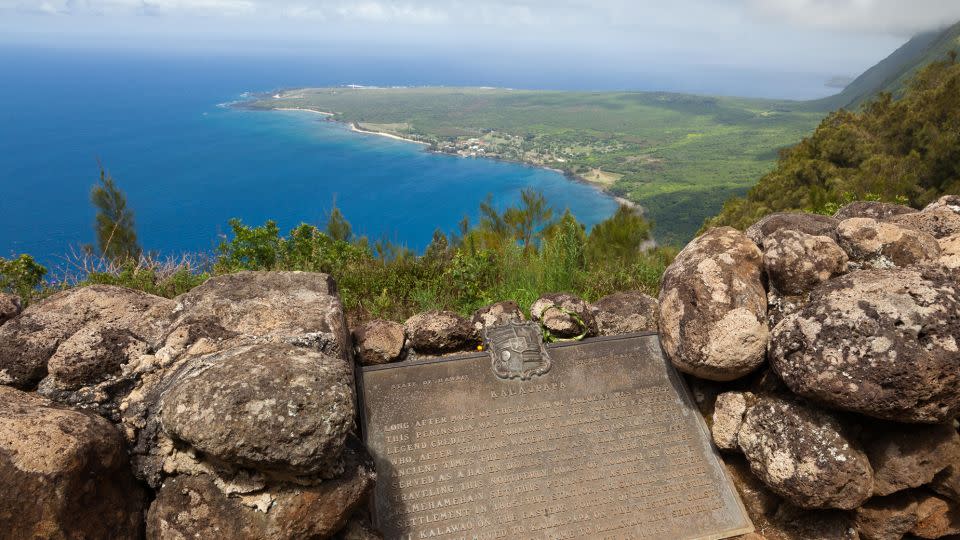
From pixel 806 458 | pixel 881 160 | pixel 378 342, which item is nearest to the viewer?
pixel 806 458

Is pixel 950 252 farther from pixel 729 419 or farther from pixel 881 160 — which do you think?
pixel 881 160

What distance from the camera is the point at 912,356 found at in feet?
8.70

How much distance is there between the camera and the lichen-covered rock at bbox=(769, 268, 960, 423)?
2.65m

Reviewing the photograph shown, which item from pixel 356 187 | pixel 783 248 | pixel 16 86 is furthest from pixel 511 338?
pixel 16 86

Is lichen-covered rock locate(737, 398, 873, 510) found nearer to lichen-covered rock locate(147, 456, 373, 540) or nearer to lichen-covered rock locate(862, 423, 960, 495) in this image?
lichen-covered rock locate(862, 423, 960, 495)

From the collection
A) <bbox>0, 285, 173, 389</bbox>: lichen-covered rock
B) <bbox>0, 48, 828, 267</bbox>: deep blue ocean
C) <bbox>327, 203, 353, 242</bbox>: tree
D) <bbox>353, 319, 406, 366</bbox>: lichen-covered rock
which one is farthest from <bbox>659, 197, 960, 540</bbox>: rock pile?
<bbox>0, 48, 828, 267</bbox>: deep blue ocean

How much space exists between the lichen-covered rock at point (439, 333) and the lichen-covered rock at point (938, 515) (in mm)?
3040

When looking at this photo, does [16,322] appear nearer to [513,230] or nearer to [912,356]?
[912,356]

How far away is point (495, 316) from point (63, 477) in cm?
281

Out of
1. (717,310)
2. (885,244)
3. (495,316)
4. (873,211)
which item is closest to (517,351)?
(495,316)

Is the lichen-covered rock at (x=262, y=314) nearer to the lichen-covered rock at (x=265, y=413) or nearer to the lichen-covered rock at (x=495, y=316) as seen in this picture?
the lichen-covered rock at (x=265, y=413)

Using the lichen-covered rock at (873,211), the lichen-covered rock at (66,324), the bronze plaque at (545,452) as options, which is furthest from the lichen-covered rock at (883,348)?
the lichen-covered rock at (66,324)

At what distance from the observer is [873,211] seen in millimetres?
4516

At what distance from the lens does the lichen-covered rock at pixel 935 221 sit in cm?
399
